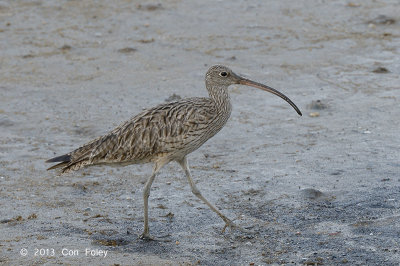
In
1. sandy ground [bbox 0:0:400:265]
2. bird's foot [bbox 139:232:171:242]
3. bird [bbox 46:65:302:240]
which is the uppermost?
bird [bbox 46:65:302:240]

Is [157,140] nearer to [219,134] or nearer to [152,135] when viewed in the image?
[152,135]

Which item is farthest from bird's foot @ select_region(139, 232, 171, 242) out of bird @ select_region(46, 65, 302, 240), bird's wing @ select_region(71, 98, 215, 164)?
bird's wing @ select_region(71, 98, 215, 164)

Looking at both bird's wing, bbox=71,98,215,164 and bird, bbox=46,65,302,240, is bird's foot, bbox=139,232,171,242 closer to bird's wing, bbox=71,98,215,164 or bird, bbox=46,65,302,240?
bird, bbox=46,65,302,240

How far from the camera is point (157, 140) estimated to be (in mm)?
7918

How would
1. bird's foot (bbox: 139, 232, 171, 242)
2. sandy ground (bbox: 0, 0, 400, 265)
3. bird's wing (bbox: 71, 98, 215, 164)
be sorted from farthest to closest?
bird's wing (bbox: 71, 98, 215, 164)
bird's foot (bbox: 139, 232, 171, 242)
sandy ground (bbox: 0, 0, 400, 265)

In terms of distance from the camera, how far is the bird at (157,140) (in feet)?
25.8

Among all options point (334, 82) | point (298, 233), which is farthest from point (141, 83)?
point (298, 233)

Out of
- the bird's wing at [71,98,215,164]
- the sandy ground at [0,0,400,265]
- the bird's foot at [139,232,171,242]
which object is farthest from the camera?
the bird's wing at [71,98,215,164]

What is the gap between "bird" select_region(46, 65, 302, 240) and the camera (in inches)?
310

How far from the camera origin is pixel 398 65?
12555mm

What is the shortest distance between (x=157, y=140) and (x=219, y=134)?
2826 millimetres

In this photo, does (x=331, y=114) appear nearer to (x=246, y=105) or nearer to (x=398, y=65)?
(x=246, y=105)

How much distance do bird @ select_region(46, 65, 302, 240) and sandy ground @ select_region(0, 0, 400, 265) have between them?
607mm

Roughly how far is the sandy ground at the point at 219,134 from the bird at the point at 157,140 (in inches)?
23.9
